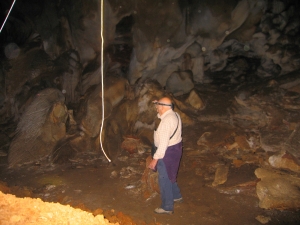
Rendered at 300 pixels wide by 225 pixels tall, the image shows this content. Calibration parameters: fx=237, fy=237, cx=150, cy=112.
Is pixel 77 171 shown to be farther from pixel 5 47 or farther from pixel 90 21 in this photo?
pixel 5 47

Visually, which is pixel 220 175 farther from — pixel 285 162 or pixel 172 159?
pixel 172 159

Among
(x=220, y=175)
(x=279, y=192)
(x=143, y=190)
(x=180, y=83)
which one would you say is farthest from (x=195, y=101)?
(x=279, y=192)

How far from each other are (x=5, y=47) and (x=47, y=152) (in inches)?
272

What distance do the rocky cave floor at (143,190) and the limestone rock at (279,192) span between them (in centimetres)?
13

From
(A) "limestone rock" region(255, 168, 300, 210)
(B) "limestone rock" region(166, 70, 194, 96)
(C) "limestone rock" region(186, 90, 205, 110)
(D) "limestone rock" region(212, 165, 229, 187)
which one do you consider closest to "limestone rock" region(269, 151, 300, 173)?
(A) "limestone rock" region(255, 168, 300, 210)

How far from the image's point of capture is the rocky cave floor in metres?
4.20

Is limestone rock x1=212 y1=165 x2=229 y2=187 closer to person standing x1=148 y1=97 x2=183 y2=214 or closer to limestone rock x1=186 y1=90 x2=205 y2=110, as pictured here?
person standing x1=148 y1=97 x2=183 y2=214

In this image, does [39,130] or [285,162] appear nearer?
[285,162]

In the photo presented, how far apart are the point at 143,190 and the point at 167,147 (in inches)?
62.4

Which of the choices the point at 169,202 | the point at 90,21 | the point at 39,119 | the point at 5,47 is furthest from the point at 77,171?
the point at 5,47

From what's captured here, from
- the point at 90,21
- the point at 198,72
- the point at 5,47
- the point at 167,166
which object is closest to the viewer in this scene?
the point at 167,166

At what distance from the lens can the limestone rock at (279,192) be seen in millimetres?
4199

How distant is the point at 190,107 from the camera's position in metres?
10.5

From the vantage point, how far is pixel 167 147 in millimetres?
3898
